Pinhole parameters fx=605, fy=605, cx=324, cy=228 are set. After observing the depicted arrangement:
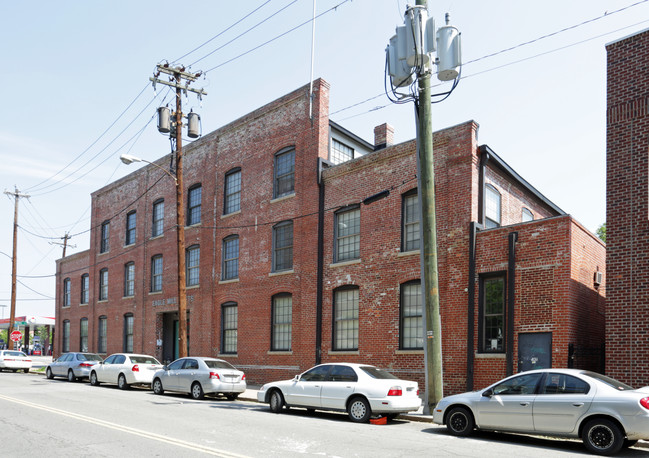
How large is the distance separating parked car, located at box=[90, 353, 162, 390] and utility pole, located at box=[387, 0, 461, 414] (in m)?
12.7

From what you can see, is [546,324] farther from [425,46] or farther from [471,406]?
[425,46]

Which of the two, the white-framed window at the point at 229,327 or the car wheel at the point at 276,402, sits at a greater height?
the white-framed window at the point at 229,327

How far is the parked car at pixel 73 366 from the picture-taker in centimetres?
2656

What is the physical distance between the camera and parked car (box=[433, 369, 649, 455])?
31.7 ft

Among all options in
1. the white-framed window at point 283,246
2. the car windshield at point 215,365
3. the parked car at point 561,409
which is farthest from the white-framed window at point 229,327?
the parked car at point 561,409

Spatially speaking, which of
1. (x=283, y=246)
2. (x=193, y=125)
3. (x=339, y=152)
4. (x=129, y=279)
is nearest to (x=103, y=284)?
(x=129, y=279)

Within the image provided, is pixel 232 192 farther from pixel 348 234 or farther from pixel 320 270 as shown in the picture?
pixel 348 234

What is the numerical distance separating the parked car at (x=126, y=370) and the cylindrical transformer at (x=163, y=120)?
888 centimetres

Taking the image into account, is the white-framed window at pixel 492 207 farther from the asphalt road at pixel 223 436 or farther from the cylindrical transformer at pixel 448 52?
the asphalt road at pixel 223 436

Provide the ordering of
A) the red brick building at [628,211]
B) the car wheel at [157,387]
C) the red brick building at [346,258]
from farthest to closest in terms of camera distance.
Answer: the car wheel at [157,387], the red brick building at [346,258], the red brick building at [628,211]

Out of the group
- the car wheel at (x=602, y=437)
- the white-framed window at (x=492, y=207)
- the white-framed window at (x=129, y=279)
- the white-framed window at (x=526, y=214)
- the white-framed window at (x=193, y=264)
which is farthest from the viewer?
the white-framed window at (x=129, y=279)

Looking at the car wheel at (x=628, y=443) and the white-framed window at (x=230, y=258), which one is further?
the white-framed window at (x=230, y=258)

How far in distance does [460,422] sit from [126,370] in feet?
50.4

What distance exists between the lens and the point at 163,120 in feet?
77.0
